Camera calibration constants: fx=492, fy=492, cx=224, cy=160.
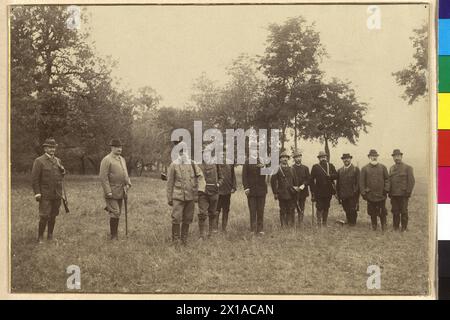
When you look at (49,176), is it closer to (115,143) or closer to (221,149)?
(115,143)

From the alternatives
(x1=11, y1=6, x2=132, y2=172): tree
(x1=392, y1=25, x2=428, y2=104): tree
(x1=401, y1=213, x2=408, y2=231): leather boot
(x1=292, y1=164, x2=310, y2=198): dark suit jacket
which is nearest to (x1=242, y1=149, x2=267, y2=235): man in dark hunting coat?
(x1=292, y1=164, x2=310, y2=198): dark suit jacket

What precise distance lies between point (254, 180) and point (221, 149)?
1.85 ft

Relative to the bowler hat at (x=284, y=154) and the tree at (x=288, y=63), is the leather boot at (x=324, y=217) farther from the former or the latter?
the tree at (x=288, y=63)

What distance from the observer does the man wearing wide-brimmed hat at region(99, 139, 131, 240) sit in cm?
596

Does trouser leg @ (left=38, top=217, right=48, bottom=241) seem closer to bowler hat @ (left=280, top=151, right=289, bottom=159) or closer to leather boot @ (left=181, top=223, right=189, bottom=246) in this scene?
leather boot @ (left=181, top=223, right=189, bottom=246)

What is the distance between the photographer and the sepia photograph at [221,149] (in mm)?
5801

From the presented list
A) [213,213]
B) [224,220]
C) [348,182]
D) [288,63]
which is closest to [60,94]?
[213,213]

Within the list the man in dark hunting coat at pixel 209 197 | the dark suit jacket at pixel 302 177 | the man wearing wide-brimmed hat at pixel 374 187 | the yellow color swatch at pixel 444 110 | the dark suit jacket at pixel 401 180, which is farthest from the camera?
the dark suit jacket at pixel 302 177

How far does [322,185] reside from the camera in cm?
614

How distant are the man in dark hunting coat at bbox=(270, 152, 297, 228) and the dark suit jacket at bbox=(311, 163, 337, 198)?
24cm

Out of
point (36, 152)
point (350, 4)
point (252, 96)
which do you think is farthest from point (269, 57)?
point (36, 152)

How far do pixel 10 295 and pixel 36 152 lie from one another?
176 cm

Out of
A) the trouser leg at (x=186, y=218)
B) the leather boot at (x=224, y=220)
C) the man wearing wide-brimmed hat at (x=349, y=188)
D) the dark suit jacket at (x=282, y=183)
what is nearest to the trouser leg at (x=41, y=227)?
the trouser leg at (x=186, y=218)

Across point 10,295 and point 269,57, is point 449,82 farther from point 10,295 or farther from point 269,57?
point 10,295
